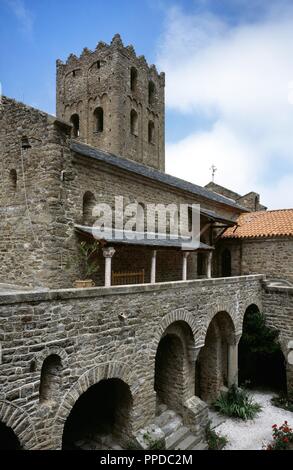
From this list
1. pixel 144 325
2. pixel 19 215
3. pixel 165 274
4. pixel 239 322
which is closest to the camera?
pixel 144 325

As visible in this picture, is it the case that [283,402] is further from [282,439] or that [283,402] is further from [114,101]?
[114,101]

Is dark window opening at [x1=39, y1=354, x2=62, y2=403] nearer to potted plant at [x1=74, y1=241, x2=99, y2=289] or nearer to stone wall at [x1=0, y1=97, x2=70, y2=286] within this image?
stone wall at [x1=0, y1=97, x2=70, y2=286]

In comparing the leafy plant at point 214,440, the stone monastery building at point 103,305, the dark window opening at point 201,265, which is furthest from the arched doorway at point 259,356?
the dark window opening at point 201,265

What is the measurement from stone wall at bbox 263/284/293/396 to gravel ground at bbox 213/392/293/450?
162 cm

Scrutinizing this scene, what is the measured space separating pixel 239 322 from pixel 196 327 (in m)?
3.81

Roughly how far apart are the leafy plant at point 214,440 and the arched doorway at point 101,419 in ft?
11.2

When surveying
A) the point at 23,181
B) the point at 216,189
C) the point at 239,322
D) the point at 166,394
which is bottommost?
the point at 166,394

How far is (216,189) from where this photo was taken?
1038 inches

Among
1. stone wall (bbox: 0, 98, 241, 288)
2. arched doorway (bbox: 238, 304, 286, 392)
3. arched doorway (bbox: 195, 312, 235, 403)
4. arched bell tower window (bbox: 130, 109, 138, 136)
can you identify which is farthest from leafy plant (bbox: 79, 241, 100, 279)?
arched bell tower window (bbox: 130, 109, 138, 136)

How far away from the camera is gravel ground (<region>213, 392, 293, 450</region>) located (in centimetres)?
1043

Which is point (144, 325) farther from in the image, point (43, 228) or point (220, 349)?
point (220, 349)

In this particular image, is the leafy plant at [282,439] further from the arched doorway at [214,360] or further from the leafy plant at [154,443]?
the leafy plant at [154,443]
